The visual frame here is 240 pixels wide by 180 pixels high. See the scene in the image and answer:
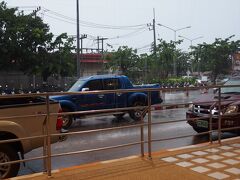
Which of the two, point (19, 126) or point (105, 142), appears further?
point (105, 142)

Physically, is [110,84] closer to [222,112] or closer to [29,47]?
[222,112]

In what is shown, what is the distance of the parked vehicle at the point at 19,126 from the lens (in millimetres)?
5727

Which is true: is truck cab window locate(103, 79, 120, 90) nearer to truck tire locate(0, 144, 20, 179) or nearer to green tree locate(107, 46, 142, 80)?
truck tire locate(0, 144, 20, 179)

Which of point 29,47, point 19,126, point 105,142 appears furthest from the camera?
point 29,47

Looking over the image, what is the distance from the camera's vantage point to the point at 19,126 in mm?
5922

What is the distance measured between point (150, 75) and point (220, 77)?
68.4 feet

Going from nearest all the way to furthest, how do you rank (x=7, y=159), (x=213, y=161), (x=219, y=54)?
1. (x=7, y=159)
2. (x=213, y=161)
3. (x=219, y=54)

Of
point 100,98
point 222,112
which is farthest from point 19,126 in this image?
point 100,98

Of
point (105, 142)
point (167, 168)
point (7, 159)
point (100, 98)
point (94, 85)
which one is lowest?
point (105, 142)

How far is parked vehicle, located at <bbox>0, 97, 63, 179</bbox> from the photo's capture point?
5727mm

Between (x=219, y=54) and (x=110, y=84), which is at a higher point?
(x=219, y=54)

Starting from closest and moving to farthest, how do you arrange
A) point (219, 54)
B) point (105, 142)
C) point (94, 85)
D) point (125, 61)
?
point (105, 142) < point (94, 85) < point (125, 61) < point (219, 54)

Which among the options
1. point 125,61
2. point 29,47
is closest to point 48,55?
point 29,47

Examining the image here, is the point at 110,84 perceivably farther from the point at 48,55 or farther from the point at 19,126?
the point at 48,55
